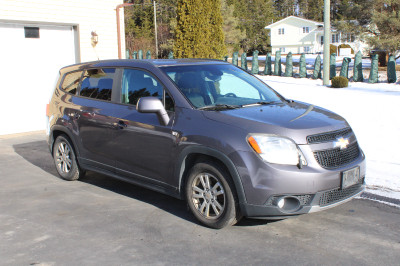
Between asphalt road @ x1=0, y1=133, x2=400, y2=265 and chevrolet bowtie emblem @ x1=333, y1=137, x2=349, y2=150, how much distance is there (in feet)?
2.82

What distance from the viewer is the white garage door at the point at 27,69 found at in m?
12.0

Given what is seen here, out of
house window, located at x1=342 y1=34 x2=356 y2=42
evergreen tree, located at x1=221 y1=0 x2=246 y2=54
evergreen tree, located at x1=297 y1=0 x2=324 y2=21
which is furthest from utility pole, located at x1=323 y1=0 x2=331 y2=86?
evergreen tree, located at x1=297 y1=0 x2=324 y2=21

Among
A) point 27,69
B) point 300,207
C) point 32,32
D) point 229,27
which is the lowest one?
point 300,207

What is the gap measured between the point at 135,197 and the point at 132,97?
1353mm

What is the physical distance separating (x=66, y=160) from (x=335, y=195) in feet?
13.5

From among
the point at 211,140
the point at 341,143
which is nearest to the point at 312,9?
the point at 341,143

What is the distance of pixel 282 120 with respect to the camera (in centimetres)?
468

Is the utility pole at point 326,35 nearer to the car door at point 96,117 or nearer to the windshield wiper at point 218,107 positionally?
the car door at point 96,117

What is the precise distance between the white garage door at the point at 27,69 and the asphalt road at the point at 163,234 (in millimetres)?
6399

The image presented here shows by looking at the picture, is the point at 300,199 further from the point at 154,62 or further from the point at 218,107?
the point at 154,62

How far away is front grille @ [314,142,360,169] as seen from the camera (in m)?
4.46

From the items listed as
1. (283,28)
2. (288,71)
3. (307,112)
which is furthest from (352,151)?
(283,28)

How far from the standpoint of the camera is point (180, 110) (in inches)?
200

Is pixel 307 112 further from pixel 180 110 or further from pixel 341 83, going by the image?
pixel 341 83
